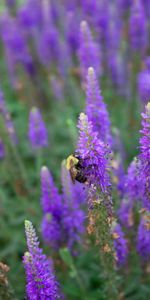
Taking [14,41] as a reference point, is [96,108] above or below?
below

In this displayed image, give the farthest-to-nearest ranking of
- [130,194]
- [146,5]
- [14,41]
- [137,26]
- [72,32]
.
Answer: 1. [14,41]
2. [146,5]
3. [72,32]
4. [137,26]
5. [130,194]

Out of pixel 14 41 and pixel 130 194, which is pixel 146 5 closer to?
pixel 14 41

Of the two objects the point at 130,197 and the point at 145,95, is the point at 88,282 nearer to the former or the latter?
the point at 130,197

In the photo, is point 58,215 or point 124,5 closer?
point 58,215

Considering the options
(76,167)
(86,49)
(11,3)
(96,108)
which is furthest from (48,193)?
(11,3)

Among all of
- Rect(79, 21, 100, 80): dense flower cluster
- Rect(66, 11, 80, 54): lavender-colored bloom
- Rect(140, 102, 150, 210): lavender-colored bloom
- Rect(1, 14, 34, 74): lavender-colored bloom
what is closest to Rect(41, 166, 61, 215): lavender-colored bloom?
Rect(140, 102, 150, 210): lavender-colored bloom

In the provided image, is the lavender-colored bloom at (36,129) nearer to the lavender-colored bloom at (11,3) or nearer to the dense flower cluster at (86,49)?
the dense flower cluster at (86,49)

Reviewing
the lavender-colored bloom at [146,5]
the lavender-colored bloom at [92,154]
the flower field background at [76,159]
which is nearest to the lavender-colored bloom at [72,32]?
the flower field background at [76,159]
